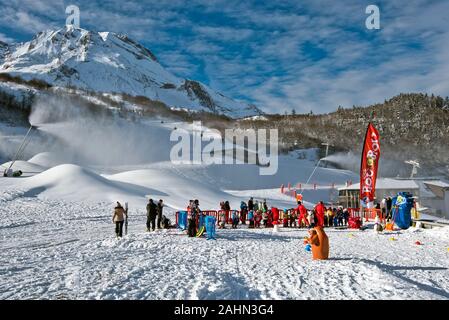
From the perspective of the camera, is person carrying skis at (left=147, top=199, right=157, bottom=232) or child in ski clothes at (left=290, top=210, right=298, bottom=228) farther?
child in ski clothes at (left=290, top=210, right=298, bottom=228)

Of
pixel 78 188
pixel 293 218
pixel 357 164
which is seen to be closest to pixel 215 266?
pixel 293 218

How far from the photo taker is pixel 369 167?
1989 cm

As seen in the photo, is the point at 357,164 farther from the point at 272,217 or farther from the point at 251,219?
the point at 251,219

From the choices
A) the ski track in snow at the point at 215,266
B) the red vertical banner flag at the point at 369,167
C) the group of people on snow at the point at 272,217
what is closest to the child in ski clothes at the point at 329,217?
the group of people on snow at the point at 272,217

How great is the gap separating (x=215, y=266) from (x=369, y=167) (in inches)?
535

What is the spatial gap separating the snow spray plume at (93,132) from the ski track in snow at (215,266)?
5761 centimetres

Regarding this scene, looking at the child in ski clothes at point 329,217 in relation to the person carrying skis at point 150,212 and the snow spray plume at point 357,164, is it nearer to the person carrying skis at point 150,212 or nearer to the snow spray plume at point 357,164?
the person carrying skis at point 150,212

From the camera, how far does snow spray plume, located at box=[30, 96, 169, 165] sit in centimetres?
7487

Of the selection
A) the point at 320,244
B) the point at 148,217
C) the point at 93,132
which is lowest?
the point at 320,244

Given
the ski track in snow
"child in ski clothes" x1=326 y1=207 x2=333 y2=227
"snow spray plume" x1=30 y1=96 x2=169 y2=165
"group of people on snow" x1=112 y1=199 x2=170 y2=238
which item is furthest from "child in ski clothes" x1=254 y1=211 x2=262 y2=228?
"snow spray plume" x1=30 y1=96 x2=169 y2=165

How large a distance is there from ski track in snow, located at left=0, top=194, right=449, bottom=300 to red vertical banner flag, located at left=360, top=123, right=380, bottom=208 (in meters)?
4.32

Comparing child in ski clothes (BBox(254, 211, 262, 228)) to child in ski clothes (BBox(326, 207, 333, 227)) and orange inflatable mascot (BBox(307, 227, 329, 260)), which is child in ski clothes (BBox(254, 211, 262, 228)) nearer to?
child in ski clothes (BBox(326, 207, 333, 227))

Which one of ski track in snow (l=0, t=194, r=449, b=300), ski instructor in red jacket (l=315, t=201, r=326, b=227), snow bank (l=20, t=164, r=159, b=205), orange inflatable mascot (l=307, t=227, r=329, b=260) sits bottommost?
ski track in snow (l=0, t=194, r=449, b=300)

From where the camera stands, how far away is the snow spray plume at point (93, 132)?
7487 cm
